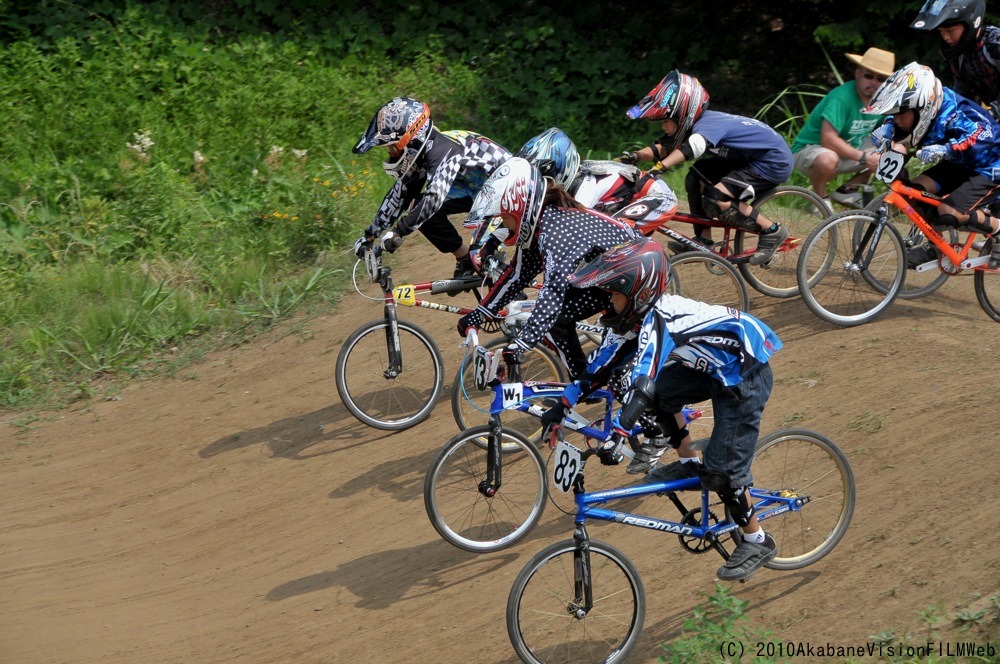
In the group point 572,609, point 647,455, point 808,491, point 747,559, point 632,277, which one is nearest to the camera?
point 572,609

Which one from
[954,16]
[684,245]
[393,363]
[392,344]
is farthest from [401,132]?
[954,16]

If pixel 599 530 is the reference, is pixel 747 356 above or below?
above

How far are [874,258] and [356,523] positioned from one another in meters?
4.25

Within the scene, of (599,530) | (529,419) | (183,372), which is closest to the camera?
(599,530)

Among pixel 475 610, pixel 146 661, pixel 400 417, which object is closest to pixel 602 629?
pixel 475 610

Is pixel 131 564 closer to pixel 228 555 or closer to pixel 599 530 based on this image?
pixel 228 555

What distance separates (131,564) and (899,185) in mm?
6001

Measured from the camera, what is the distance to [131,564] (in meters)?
6.76

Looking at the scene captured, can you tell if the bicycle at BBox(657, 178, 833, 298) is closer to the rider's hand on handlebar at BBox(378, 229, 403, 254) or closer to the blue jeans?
the rider's hand on handlebar at BBox(378, 229, 403, 254)

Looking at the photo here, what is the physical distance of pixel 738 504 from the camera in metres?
4.90

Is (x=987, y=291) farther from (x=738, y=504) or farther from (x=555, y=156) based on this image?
(x=738, y=504)

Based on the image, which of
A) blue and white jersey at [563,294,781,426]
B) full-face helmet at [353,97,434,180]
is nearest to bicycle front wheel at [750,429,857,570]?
blue and white jersey at [563,294,781,426]

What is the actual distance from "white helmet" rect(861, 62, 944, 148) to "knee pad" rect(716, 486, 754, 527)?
364 cm

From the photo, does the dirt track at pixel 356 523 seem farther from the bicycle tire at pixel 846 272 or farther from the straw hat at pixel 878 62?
the straw hat at pixel 878 62
